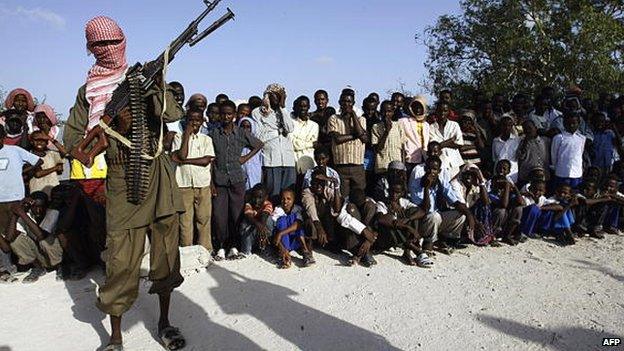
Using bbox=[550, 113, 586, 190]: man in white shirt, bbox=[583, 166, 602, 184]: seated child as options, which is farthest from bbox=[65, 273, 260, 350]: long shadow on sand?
bbox=[583, 166, 602, 184]: seated child

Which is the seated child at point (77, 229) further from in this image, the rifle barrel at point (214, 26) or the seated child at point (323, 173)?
the rifle barrel at point (214, 26)

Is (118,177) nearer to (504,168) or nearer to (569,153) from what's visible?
(504,168)

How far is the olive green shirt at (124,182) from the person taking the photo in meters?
3.11

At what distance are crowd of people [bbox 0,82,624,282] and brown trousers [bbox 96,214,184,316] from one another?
1689 millimetres

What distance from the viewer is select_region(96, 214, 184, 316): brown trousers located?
309 centimetres

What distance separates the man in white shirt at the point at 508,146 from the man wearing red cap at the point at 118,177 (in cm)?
470

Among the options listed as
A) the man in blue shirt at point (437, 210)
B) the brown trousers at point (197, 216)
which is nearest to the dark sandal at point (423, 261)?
the man in blue shirt at point (437, 210)

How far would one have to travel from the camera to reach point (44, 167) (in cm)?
550

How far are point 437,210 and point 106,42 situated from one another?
13.7ft

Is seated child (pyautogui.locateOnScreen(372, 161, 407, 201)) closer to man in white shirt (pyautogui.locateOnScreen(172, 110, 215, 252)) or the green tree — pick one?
man in white shirt (pyautogui.locateOnScreen(172, 110, 215, 252))

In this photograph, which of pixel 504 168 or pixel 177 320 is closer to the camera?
pixel 177 320

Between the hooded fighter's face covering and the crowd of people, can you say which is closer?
the hooded fighter's face covering

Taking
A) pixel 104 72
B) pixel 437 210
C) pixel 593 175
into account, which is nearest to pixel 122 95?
pixel 104 72

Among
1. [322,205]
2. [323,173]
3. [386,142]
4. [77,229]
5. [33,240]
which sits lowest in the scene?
[33,240]
